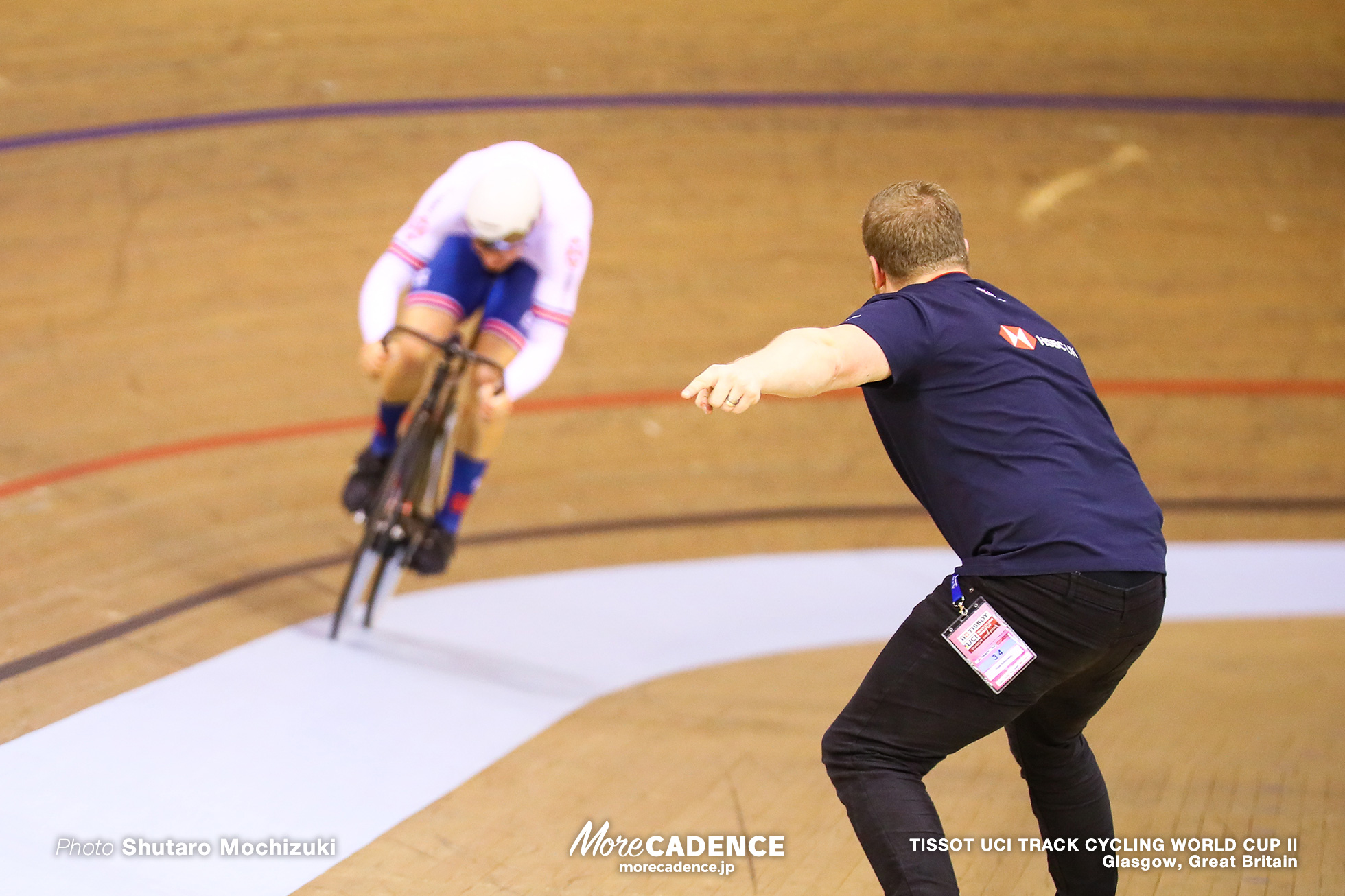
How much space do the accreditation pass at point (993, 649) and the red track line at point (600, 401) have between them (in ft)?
9.80

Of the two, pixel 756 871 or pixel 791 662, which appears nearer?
pixel 756 871

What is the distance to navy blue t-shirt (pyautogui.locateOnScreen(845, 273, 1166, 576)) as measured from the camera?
1612mm

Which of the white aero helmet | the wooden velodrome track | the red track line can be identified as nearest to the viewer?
the wooden velodrome track

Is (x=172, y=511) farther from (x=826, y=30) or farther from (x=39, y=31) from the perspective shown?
(x=826, y=30)

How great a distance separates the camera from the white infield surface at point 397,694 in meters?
2.19

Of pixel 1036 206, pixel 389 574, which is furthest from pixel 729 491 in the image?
pixel 1036 206

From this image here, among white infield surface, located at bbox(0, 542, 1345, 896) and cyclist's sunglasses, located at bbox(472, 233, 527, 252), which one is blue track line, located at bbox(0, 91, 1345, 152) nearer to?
white infield surface, located at bbox(0, 542, 1345, 896)

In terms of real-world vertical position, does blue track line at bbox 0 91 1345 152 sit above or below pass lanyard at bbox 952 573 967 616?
above

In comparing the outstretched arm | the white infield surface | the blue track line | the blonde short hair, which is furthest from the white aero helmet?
the blue track line

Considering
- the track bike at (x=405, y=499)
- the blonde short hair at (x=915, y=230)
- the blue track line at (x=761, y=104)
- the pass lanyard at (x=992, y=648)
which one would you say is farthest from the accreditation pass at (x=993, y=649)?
the blue track line at (x=761, y=104)

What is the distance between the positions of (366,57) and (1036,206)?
3.11 m

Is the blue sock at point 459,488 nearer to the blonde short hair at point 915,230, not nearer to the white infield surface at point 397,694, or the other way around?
the white infield surface at point 397,694

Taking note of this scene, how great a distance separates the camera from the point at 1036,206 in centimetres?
534

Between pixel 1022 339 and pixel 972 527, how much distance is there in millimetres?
267
